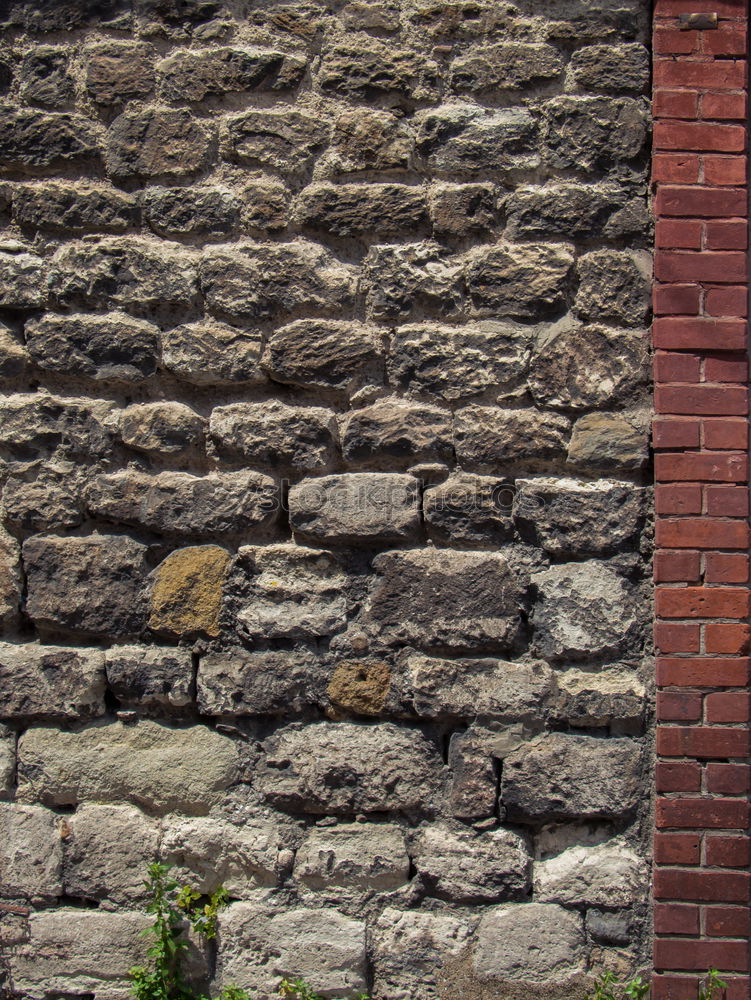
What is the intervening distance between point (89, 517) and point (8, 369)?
510mm

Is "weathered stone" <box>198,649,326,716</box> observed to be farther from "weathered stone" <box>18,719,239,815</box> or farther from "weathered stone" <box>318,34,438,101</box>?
"weathered stone" <box>318,34,438,101</box>

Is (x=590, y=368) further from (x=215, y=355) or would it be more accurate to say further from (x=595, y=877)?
(x=595, y=877)

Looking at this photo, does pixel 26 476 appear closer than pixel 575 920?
No

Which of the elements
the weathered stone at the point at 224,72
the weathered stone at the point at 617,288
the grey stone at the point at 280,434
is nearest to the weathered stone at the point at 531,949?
the grey stone at the point at 280,434

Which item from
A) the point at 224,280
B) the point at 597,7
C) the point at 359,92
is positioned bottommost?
the point at 224,280

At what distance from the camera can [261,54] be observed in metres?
2.70

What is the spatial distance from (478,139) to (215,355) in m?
0.99

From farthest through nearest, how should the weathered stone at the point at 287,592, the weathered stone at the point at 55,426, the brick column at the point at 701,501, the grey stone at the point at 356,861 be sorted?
the weathered stone at the point at 55,426 < the weathered stone at the point at 287,592 < the grey stone at the point at 356,861 < the brick column at the point at 701,501

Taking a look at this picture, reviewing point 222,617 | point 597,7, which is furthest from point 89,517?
point 597,7

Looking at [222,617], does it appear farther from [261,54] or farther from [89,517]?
[261,54]

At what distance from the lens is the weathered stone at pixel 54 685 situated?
2.62 m

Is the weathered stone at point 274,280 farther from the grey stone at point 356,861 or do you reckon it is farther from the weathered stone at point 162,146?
the grey stone at point 356,861

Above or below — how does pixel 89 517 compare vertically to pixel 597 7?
below

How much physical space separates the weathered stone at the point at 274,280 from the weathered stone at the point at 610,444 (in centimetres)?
79
